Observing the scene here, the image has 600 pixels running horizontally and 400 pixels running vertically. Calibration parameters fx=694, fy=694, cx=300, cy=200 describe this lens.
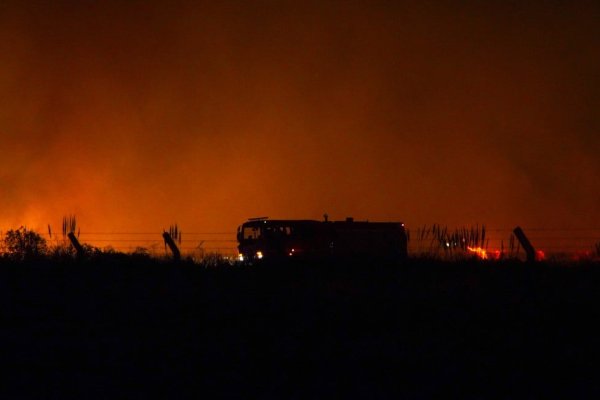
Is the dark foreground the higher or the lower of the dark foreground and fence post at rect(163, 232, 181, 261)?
the lower

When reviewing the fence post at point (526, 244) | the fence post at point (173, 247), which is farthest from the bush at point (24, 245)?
the fence post at point (526, 244)

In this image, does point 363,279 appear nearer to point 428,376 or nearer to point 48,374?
point 428,376

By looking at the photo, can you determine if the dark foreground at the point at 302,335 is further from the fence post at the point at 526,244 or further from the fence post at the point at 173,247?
the fence post at the point at 173,247

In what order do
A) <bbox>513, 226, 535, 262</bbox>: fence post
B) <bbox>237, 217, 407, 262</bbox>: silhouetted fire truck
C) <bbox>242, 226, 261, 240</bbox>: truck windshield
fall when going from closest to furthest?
<bbox>513, 226, 535, 262</bbox>: fence post
<bbox>237, 217, 407, 262</bbox>: silhouetted fire truck
<bbox>242, 226, 261, 240</bbox>: truck windshield

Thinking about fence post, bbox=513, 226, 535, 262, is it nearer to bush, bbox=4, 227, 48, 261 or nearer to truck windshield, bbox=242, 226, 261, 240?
bush, bbox=4, 227, 48, 261

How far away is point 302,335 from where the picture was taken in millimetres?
9273

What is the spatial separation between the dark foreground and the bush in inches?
161

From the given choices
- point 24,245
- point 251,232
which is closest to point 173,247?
point 24,245

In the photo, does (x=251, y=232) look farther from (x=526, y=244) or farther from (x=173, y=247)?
(x=526, y=244)

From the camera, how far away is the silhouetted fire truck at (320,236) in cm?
3048

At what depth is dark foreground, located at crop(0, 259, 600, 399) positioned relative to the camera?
285 inches

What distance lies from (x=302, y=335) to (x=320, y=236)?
22.5m

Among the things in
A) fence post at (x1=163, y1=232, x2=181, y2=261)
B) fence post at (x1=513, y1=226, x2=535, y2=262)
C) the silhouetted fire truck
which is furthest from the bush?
fence post at (x1=513, y1=226, x2=535, y2=262)

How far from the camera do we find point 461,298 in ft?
37.7
